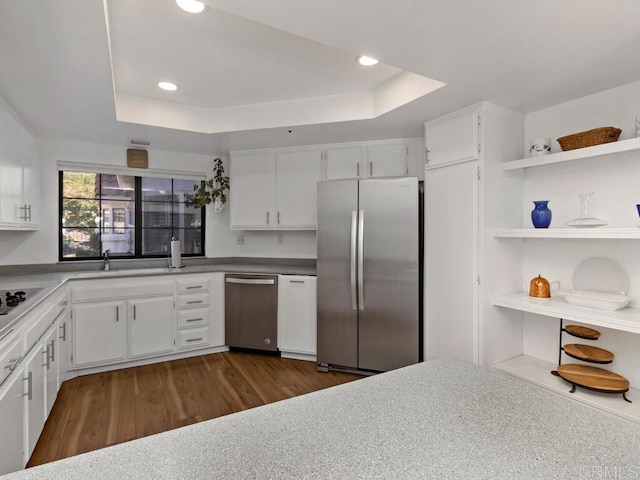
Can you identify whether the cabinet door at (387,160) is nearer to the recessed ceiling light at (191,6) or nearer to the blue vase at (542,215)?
the blue vase at (542,215)

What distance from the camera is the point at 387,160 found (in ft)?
11.5

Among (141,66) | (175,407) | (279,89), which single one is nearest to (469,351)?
(175,407)

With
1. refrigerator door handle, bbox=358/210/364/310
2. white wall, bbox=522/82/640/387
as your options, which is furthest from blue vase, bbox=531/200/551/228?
refrigerator door handle, bbox=358/210/364/310

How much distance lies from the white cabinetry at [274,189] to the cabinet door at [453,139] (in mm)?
1279

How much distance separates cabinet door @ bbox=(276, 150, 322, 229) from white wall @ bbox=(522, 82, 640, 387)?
6.45 ft

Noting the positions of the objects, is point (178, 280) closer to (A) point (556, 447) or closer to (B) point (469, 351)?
(B) point (469, 351)

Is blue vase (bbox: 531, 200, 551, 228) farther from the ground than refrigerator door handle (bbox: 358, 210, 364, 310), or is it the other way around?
blue vase (bbox: 531, 200, 551, 228)

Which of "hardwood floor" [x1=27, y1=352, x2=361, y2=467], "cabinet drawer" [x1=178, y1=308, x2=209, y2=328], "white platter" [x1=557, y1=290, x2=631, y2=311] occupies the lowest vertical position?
"hardwood floor" [x1=27, y1=352, x2=361, y2=467]

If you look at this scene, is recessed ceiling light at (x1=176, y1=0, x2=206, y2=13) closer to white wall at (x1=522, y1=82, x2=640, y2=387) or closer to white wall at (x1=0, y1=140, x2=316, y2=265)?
white wall at (x1=522, y1=82, x2=640, y2=387)

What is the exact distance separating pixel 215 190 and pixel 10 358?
107 inches

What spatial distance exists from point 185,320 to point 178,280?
0.41m

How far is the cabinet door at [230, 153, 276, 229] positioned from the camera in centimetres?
392

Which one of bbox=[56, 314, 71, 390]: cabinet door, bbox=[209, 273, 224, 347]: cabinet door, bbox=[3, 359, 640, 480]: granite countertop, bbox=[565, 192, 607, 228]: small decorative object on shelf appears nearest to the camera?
bbox=[3, 359, 640, 480]: granite countertop

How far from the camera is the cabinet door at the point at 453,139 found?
8.21 feet
